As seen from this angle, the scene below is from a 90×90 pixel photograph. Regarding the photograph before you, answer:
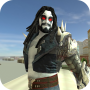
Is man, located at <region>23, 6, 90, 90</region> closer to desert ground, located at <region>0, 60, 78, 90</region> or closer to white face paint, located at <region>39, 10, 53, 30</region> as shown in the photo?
white face paint, located at <region>39, 10, 53, 30</region>

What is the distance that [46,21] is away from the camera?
4.66ft

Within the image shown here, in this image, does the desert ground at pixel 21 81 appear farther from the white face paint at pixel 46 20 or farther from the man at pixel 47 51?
the white face paint at pixel 46 20

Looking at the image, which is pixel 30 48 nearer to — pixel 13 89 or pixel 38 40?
pixel 38 40

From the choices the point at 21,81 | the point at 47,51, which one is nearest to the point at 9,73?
the point at 21,81

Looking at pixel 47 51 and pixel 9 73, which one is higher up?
pixel 47 51

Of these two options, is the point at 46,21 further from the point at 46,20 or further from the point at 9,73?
the point at 9,73

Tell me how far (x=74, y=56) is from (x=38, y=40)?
58 cm

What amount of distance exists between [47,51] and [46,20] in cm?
47

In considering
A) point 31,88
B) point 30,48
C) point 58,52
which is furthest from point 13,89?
point 58,52

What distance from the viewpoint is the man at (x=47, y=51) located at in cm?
133

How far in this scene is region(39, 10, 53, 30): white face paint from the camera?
55.7 inches

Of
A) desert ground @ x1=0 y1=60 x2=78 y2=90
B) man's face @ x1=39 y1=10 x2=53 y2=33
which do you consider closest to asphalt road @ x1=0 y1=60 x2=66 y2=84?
desert ground @ x1=0 y1=60 x2=78 y2=90

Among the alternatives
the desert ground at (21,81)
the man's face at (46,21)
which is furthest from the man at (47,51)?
the desert ground at (21,81)

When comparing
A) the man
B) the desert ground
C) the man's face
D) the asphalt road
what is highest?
the man's face
